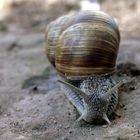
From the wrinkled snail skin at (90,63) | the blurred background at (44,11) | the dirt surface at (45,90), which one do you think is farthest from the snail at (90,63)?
the blurred background at (44,11)

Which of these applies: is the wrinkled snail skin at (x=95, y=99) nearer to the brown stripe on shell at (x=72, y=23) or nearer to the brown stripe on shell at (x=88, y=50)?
the brown stripe on shell at (x=88, y=50)

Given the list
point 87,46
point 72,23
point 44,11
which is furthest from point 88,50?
point 44,11

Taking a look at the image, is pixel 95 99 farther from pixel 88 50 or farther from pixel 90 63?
pixel 88 50

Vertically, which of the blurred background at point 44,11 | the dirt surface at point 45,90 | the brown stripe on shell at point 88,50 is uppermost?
the brown stripe on shell at point 88,50

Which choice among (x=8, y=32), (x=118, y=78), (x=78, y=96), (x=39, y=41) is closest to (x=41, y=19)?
(x=8, y=32)

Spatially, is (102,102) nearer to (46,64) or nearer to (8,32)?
(46,64)

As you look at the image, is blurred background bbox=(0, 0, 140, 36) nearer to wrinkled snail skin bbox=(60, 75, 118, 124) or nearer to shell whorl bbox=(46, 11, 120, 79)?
shell whorl bbox=(46, 11, 120, 79)
